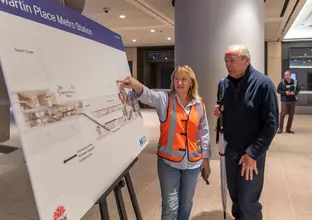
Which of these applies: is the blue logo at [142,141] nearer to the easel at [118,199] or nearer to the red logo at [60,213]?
the easel at [118,199]

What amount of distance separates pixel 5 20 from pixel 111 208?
2900mm

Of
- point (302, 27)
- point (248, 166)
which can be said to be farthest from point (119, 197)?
point (302, 27)

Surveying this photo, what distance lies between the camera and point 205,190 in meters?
4.20

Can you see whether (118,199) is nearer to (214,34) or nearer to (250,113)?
(250,113)

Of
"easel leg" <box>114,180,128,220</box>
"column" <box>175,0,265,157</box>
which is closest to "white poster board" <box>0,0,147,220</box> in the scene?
"easel leg" <box>114,180,128,220</box>

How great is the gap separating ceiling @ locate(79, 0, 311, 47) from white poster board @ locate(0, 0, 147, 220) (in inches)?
235

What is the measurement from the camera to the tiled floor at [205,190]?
1751mm

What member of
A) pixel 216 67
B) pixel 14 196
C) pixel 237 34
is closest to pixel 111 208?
pixel 14 196

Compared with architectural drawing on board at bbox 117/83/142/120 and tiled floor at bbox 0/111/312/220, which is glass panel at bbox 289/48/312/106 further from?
architectural drawing on board at bbox 117/83/142/120

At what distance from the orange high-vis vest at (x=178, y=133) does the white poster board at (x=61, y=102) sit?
1.95ft

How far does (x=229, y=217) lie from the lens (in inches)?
131

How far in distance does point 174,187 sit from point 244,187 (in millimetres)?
606

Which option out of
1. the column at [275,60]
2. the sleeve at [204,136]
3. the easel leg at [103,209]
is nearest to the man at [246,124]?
the sleeve at [204,136]

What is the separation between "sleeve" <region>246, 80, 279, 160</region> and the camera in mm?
2379
